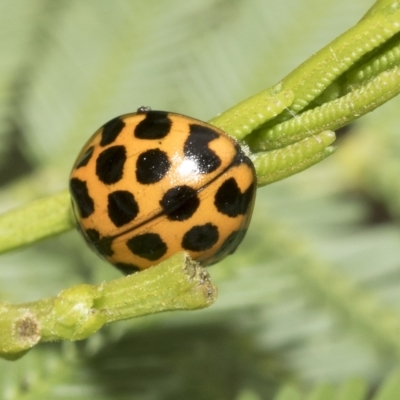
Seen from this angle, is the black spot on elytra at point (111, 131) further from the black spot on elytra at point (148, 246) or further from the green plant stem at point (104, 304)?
the green plant stem at point (104, 304)

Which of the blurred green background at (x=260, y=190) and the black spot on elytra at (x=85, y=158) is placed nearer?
the black spot on elytra at (x=85, y=158)

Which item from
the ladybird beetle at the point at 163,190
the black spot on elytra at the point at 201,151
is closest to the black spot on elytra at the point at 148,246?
the ladybird beetle at the point at 163,190

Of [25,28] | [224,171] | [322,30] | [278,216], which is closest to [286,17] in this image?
[322,30]

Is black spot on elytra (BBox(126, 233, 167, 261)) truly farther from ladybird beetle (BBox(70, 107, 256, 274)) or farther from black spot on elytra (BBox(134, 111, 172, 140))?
black spot on elytra (BBox(134, 111, 172, 140))

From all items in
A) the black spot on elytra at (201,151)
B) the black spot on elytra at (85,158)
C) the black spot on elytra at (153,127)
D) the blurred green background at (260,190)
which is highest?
the black spot on elytra at (153,127)

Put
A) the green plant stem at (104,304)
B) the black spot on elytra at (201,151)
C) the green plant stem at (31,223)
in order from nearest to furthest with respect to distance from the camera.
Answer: the green plant stem at (104,304)
the green plant stem at (31,223)
the black spot on elytra at (201,151)

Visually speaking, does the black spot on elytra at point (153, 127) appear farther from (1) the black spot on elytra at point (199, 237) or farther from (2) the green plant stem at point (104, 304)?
(2) the green plant stem at point (104, 304)

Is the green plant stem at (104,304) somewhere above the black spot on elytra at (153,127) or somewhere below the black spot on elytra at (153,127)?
above

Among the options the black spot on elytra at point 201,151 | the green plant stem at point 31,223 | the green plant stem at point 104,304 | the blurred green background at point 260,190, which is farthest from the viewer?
the blurred green background at point 260,190
